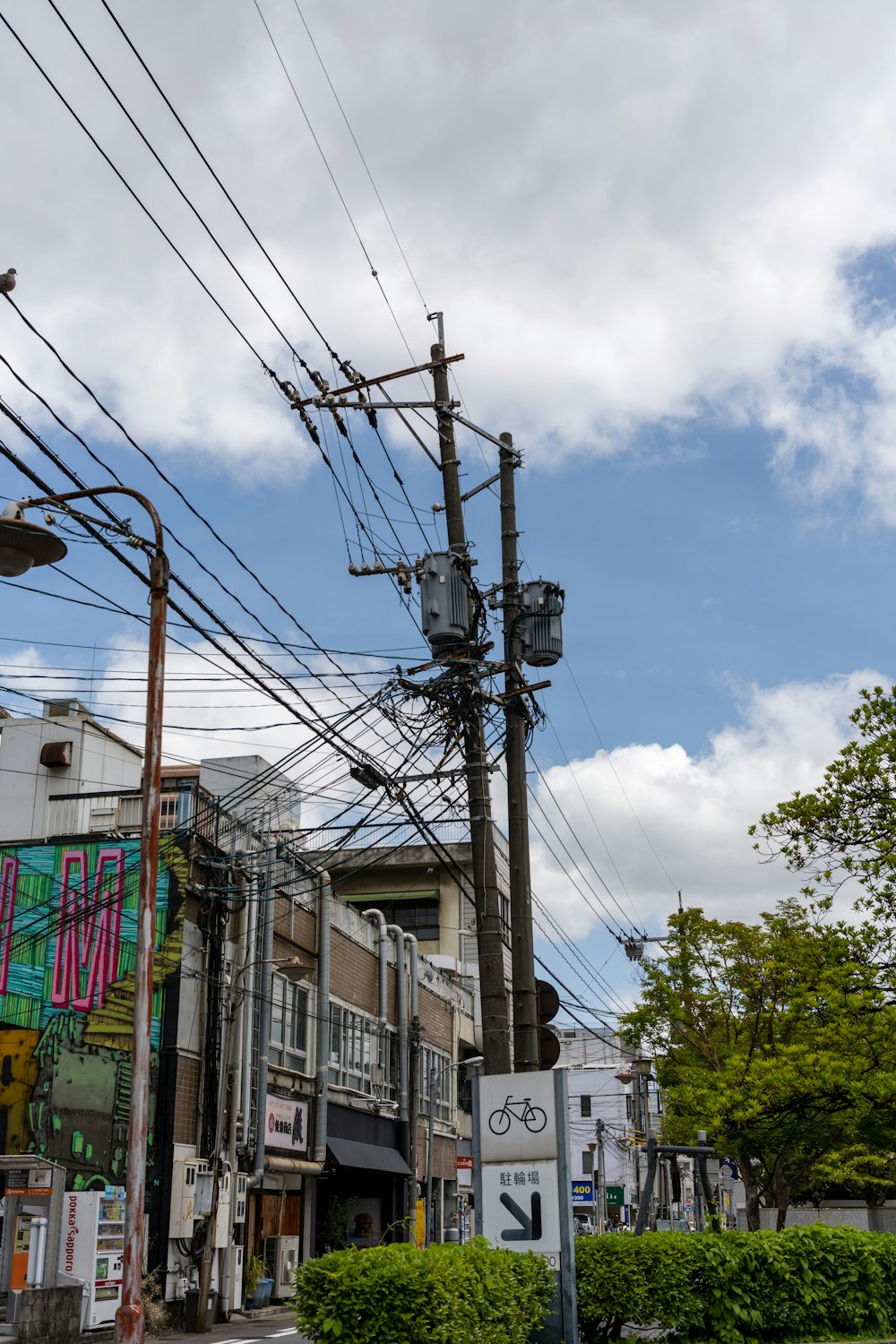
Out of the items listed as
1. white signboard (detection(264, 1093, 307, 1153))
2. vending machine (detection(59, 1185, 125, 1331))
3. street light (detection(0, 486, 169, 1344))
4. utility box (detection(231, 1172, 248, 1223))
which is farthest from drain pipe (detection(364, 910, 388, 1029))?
street light (detection(0, 486, 169, 1344))

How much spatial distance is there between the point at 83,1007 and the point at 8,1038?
1.59 m

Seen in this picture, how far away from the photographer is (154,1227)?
23422mm

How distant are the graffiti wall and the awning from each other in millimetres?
7323

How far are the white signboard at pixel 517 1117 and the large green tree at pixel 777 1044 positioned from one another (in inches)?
327

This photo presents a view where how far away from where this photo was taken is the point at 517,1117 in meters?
13.2

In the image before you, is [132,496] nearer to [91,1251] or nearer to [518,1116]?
[518,1116]

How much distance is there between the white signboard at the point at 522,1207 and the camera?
41.6 ft

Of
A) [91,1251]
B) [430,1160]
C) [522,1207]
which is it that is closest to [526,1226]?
[522,1207]

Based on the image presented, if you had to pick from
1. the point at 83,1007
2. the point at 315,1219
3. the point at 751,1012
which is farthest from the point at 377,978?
the point at 83,1007

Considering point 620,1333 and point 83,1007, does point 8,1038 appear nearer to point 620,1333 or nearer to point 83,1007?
point 83,1007

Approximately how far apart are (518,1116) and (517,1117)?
0.7 inches

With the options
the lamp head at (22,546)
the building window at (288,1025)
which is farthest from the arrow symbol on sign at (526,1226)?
the building window at (288,1025)

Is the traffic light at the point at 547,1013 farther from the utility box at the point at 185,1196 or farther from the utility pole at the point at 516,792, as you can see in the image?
the utility box at the point at 185,1196

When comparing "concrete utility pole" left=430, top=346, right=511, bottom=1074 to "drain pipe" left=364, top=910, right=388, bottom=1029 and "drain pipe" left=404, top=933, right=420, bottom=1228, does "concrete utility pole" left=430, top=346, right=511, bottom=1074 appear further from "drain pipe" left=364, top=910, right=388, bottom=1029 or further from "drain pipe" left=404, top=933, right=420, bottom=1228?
"drain pipe" left=404, top=933, right=420, bottom=1228
